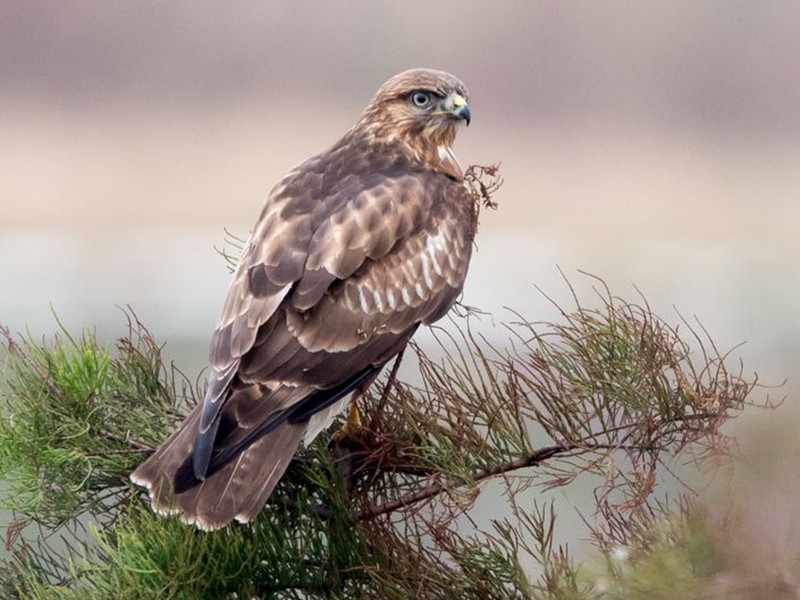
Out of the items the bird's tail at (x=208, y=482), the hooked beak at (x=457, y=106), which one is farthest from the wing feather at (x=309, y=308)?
the hooked beak at (x=457, y=106)

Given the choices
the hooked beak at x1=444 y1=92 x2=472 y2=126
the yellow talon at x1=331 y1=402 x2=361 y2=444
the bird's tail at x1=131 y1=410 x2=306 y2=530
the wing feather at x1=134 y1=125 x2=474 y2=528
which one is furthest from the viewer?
the hooked beak at x1=444 y1=92 x2=472 y2=126

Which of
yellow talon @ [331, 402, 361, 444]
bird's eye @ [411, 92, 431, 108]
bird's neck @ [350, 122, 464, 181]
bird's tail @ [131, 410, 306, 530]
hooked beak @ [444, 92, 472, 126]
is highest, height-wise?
bird's eye @ [411, 92, 431, 108]

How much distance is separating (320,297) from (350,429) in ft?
1.45

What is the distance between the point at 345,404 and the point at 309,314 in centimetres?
25

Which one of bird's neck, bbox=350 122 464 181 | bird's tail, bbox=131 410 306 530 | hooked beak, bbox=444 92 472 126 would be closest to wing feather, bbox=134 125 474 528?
bird's tail, bbox=131 410 306 530

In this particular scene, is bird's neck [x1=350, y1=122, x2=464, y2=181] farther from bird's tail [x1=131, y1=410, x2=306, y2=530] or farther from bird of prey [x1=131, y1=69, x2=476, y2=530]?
bird's tail [x1=131, y1=410, x2=306, y2=530]

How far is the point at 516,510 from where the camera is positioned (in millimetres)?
2906

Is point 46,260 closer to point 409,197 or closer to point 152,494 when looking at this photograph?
point 409,197

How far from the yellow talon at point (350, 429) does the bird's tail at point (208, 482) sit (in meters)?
0.12

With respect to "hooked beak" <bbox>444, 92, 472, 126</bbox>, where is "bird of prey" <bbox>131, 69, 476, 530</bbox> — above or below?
below

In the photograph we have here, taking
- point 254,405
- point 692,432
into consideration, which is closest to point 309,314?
point 254,405

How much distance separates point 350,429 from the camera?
3.34 m

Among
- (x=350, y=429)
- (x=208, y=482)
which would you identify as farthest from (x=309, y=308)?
(x=208, y=482)

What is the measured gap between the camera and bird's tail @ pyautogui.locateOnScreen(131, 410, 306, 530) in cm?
302
